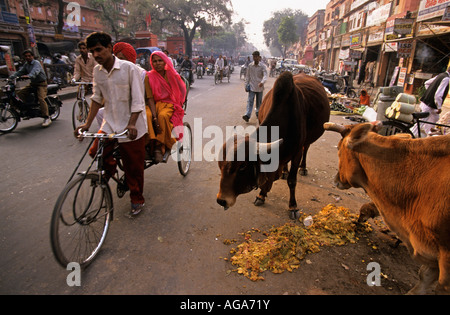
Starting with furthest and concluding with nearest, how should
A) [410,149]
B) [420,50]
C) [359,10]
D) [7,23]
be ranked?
[359,10] < [7,23] < [420,50] < [410,149]

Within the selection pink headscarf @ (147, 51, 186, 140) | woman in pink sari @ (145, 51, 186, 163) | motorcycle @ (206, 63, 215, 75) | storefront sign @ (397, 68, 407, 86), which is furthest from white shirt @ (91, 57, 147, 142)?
motorcycle @ (206, 63, 215, 75)

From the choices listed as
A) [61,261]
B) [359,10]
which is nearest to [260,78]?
[61,261]

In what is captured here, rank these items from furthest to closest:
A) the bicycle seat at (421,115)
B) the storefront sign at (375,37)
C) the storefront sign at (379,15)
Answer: the storefront sign at (375,37) → the storefront sign at (379,15) → the bicycle seat at (421,115)

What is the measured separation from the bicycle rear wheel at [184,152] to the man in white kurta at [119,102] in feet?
3.70

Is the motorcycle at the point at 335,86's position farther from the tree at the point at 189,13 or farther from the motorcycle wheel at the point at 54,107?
the tree at the point at 189,13

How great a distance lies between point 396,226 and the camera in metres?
2.09

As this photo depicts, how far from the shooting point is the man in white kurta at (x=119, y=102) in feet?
9.52

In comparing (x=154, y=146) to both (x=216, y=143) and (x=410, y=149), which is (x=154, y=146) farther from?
(x=410, y=149)

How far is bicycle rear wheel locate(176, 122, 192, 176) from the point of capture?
4488mm

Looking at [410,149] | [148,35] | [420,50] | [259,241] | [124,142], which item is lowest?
[259,241]

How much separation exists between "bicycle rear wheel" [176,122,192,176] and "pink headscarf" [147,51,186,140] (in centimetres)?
35

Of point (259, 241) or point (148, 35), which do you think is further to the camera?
point (148, 35)

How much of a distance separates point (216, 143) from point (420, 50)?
14693 millimetres

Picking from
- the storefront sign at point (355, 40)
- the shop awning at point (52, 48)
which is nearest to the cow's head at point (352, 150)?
the shop awning at point (52, 48)
